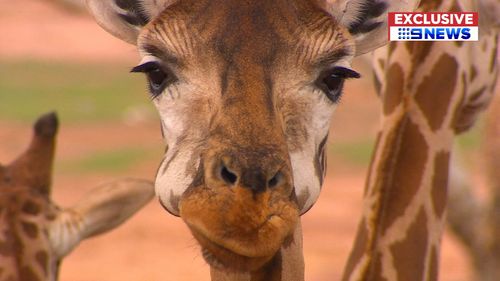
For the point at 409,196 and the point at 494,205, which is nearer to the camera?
the point at 409,196

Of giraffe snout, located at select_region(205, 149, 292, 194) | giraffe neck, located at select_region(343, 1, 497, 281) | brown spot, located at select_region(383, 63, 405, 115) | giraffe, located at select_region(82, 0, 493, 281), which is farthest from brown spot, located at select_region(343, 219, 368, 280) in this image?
giraffe snout, located at select_region(205, 149, 292, 194)

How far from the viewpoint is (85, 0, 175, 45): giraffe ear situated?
4375 millimetres

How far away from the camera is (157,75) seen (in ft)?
13.5

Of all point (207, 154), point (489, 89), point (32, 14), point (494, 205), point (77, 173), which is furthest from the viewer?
point (32, 14)

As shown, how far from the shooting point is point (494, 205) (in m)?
9.77

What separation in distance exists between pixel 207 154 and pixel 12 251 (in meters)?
1.71

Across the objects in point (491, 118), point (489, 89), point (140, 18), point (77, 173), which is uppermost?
point (140, 18)

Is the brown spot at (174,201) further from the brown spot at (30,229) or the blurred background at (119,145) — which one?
the brown spot at (30,229)

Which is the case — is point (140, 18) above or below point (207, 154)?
above

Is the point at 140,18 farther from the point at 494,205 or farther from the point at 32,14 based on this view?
the point at 32,14

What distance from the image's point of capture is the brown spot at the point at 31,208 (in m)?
5.29

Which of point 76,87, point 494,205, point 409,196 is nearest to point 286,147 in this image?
point 409,196

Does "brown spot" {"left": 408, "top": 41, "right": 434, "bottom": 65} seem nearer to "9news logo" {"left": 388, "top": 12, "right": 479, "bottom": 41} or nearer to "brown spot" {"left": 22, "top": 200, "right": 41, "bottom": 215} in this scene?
"9news logo" {"left": 388, "top": 12, "right": 479, "bottom": 41}

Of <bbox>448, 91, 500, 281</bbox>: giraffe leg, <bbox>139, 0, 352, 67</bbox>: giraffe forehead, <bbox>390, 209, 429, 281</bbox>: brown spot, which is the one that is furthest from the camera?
<bbox>448, 91, 500, 281</bbox>: giraffe leg
